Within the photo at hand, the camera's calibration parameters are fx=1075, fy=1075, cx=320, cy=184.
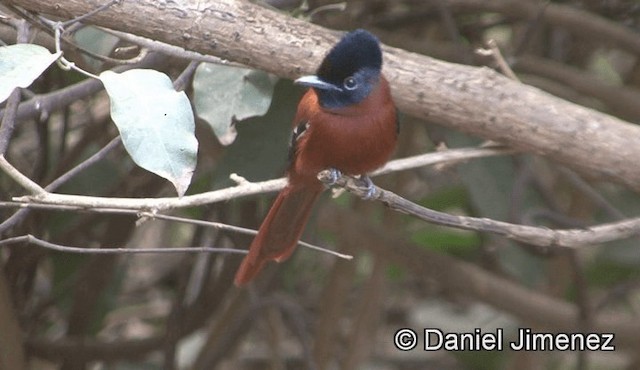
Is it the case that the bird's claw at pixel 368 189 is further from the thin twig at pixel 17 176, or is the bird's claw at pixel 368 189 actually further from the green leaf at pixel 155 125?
the thin twig at pixel 17 176

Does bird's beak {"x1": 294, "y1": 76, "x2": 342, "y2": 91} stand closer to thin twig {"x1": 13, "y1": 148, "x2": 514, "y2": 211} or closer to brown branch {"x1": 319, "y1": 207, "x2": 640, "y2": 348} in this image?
thin twig {"x1": 13, "y1": 148, "x2": 514, "y2": 211}

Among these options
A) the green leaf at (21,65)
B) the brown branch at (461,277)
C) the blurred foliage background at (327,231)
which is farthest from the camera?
the brown branch at (461,277)

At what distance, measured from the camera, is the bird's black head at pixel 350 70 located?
6.07 feet

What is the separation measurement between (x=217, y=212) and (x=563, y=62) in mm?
1216

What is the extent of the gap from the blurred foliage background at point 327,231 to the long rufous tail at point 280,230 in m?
0.13

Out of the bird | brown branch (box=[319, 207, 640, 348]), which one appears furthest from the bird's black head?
brown branch (box=[319, 207, 640, 348])

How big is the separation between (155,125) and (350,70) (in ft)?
1.93

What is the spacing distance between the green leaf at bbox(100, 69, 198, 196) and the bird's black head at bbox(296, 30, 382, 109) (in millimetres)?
425

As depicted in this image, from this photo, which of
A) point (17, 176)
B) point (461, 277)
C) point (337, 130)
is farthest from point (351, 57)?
point (461, 277)

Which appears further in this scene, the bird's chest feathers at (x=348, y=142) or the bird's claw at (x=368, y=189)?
the bird's chest feathers at (x=348, y=142)

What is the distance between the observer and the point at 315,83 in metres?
1.87

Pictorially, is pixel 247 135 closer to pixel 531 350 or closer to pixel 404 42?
pixel 404 42

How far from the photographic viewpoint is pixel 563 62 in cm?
312

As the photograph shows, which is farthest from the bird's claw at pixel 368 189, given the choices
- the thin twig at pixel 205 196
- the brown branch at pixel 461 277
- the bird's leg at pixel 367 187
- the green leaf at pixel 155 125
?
the brown branch at pixel 461 277
